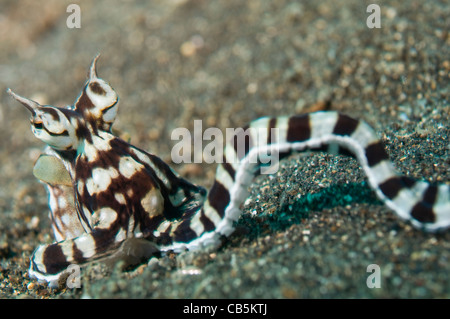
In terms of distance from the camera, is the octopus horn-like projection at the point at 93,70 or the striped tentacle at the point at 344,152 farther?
the octopus horn-like projection at the point at 93,70

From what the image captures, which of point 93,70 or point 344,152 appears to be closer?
point 344,152

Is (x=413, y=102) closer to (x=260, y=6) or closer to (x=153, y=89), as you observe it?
(x=260, y=6)

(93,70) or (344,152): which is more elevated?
(93,70)

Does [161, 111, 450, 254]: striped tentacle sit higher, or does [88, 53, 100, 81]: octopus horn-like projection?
[88, 53, 100, 81]: octopus horn-like projection

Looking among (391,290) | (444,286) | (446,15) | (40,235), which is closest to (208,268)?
(391,290)

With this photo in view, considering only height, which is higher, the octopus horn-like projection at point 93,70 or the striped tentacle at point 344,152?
the octopus horn-like projection at point 93,70

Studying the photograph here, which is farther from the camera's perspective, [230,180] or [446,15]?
[446,15]

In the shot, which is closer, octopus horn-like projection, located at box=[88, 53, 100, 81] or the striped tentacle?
the striped tentacle
